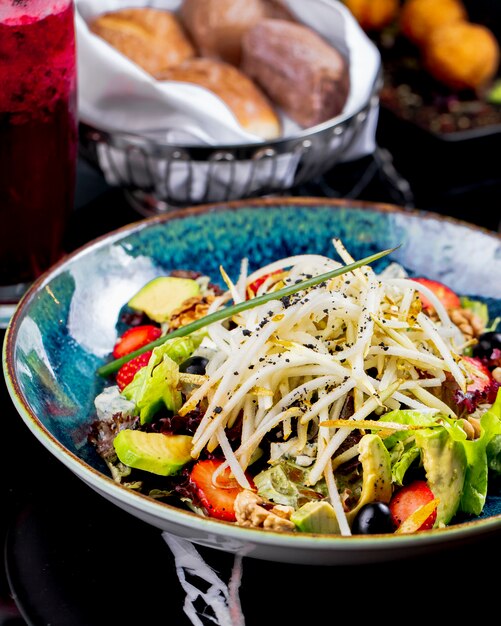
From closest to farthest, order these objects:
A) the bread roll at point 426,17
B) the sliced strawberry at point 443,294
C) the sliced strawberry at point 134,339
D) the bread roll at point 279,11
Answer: the sliced strawberry at point 134,339
the sliced strawberry at point 443,294
the bread roll at point 279,11
the bread roll at point 426,17

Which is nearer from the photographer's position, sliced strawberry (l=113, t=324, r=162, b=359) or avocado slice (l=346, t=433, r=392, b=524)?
avocado slice (l=346, t=433, r=392, b=524)

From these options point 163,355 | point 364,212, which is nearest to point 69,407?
point 163,355

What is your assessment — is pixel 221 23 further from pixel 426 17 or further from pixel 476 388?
pixel 476 388

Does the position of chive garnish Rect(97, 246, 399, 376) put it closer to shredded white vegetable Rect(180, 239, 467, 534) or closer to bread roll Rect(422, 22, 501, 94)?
shredded white vegetable Rect(180, 239, 467, 534)

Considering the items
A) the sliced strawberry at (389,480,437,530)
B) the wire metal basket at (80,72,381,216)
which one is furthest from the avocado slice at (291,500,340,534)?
the wire metal basket at (80,72,381,216)

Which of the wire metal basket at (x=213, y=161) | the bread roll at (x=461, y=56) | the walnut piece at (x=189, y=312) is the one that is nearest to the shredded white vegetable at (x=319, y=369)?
the walnut piece at (x=189, y=312)

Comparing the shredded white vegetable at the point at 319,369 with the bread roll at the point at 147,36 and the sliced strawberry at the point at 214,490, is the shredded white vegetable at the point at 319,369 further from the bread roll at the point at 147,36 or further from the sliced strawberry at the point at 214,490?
the bread roll at the point at 147,36
